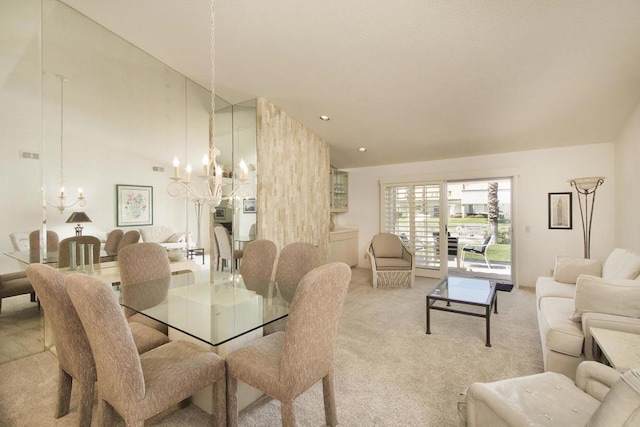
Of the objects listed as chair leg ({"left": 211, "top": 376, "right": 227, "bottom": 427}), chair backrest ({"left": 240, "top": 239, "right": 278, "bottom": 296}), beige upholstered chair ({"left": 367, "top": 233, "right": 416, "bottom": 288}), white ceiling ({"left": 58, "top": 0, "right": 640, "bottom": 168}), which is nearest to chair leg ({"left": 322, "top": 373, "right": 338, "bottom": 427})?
chair leg ({"left": 211, "top": 376, "right": 227, "bottom": 427})

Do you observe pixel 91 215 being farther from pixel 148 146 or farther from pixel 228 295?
pixel 228 295

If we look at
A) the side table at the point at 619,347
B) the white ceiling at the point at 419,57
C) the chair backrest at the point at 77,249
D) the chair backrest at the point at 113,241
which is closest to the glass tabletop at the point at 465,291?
the side table at the point at 619,347

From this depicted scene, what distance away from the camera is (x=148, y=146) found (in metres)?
3.13

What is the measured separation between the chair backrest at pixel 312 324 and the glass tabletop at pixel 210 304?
0.29 metres

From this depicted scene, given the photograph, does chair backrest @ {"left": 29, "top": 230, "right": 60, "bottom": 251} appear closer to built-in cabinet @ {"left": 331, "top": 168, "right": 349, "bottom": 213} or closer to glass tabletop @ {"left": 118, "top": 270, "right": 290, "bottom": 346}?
glass tabletop @ {"left": 118, "top": 270, "right": 290, "bottom": 346}

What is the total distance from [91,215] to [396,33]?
10.6 ft

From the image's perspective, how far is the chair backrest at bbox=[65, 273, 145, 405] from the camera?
120cm

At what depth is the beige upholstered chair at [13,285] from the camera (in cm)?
249

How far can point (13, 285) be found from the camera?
2533mm

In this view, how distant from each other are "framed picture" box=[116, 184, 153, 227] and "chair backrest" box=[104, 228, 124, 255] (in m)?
0.08

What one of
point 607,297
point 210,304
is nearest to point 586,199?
point 607,297

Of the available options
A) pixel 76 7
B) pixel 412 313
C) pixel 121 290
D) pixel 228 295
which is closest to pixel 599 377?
pixel 228 295

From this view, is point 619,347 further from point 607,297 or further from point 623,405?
point 623,405

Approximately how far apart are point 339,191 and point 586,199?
13.3ft
